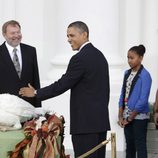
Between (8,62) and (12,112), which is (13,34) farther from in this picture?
(12,112)

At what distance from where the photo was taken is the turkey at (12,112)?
4246 mm

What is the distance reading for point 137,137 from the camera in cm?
642

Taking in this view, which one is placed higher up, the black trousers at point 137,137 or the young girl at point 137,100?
the young girl at point 137,100

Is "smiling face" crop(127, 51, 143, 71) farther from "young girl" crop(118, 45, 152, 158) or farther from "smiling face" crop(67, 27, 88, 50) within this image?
"smiling face" crop(67, 27, 88, 50)

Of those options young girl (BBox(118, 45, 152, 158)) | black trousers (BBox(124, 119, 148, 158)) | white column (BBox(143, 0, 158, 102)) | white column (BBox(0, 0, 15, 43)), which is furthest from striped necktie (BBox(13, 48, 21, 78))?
white column (BBox(143, 0, 158, 102))

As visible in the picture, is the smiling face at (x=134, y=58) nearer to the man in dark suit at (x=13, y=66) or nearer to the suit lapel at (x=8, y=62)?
the man in dark suit at (x=13, y=66)

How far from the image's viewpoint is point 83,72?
472 cm

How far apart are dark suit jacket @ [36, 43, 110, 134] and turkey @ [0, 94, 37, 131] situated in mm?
440

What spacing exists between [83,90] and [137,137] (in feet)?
6.08

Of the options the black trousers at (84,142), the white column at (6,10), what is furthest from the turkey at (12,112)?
the white column at (6,10)

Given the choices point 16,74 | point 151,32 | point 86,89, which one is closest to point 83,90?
point 86,89

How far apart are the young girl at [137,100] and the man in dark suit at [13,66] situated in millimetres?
1144

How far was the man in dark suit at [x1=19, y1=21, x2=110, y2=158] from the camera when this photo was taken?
15.6 ft

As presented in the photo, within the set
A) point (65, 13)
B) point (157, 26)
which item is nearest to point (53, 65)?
point (65, 13)
